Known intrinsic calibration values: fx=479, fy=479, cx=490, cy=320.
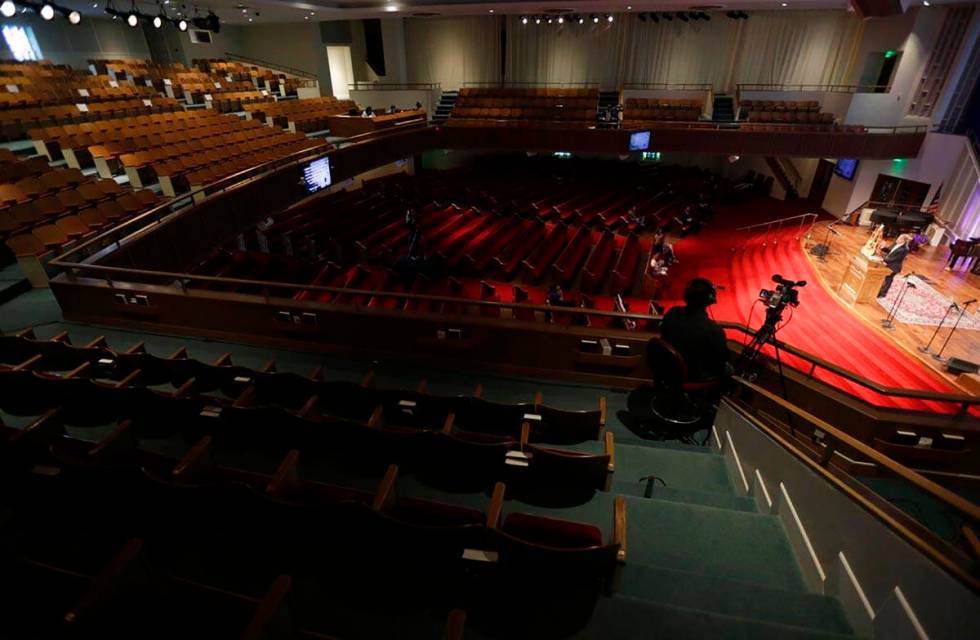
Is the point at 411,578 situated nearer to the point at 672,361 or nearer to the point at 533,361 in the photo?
the point at 672,361

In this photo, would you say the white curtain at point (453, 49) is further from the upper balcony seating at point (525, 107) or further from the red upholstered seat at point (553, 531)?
the red upholstered seat at point (553, 531)

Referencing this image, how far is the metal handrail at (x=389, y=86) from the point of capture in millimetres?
15047

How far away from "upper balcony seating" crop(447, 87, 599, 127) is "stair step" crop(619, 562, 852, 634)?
1157 centimetres

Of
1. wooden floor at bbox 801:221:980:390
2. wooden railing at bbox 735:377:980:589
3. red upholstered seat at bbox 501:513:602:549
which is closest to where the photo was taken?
wooden railing at bbox 735:377:980:589

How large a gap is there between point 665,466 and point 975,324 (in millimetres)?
6195

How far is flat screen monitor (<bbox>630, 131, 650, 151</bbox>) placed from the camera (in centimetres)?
1148

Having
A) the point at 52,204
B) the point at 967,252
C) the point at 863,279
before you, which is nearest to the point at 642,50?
the point at 967,252

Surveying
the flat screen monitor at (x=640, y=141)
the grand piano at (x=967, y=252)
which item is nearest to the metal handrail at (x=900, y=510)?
the grand piano at (x=967, y=252)

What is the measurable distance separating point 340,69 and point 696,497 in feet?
56.6

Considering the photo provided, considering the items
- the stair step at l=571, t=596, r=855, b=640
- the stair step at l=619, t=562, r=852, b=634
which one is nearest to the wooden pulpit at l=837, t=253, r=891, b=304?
the stair step at l=619, t=562, r=852, b=634

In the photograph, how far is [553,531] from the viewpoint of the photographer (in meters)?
2.01

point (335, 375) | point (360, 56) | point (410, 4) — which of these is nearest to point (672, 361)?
point (335, 375)

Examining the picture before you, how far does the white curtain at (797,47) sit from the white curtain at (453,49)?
7.46 metres

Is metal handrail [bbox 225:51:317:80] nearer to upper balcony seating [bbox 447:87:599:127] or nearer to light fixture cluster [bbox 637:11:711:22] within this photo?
upper balcony seating [bbox 447:87:599:127]
